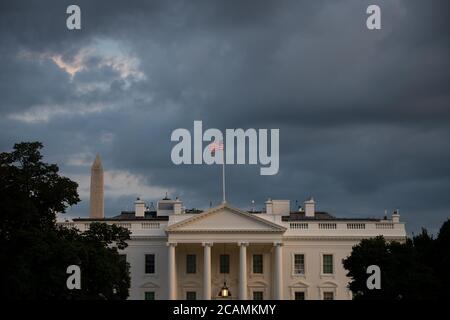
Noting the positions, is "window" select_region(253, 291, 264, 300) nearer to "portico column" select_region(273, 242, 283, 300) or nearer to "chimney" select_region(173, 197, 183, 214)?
"portico column" select_region(273, 242, 283, 300)

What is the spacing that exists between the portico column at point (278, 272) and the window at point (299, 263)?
6.81ft

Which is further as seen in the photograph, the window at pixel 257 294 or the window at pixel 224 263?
the window at pixel 224 263

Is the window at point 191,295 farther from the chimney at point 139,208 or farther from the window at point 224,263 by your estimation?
the chimney at point 139,208

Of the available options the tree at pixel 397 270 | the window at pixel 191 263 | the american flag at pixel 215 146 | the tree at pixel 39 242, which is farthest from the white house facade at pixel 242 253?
the tree at pixel 39 242

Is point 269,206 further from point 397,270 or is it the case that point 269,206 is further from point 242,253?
point 397,270

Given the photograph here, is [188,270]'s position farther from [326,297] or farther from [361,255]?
[361,255]

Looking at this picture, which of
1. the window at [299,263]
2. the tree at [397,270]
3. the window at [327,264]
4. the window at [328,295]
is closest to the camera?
the tree at [397,270]

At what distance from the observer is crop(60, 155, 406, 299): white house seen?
263 feet

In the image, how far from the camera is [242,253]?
7994 cm

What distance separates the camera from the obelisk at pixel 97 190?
9653 centimetres
